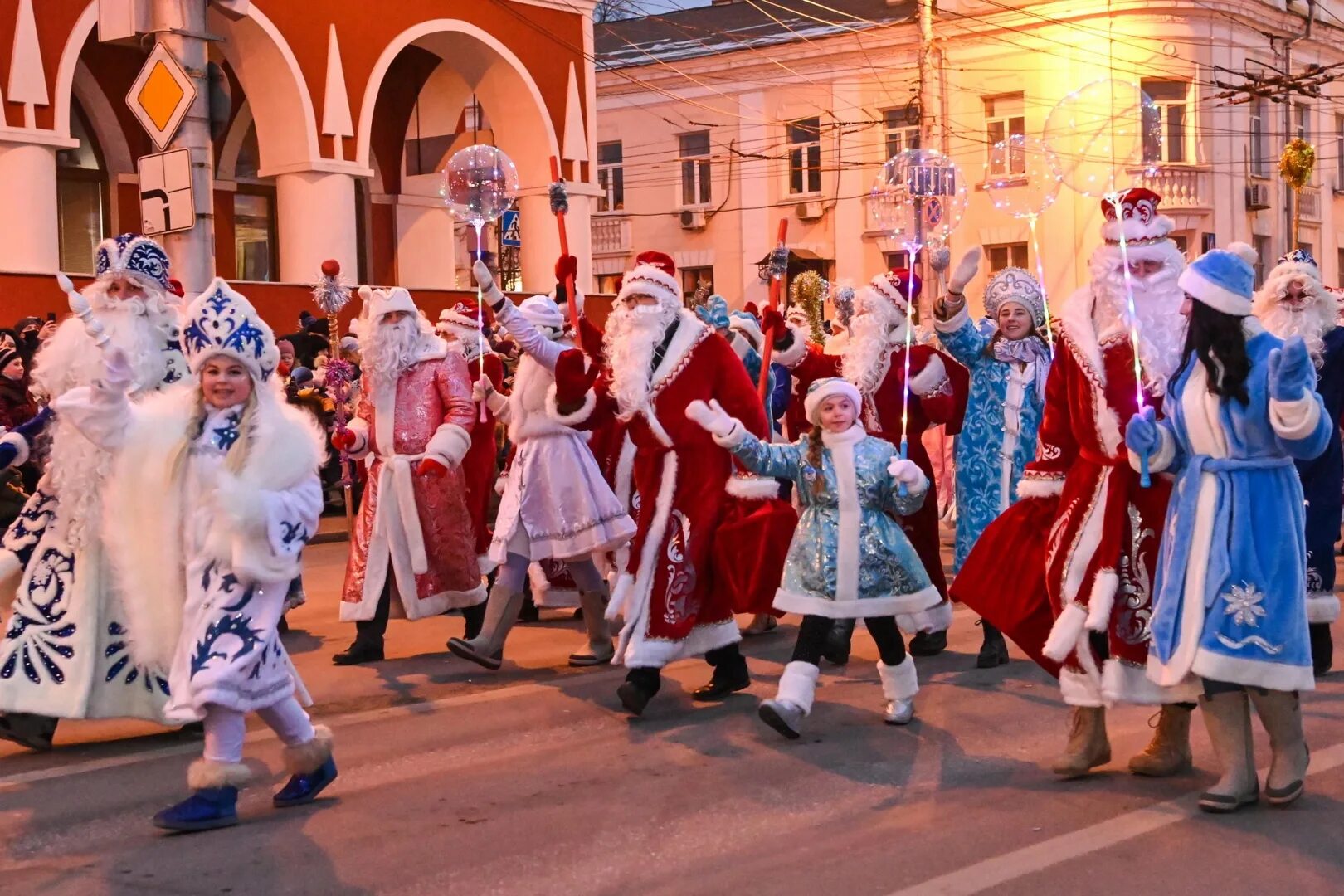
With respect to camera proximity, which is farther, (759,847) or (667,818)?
(667,818)

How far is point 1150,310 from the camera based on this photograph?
6238 millimetres

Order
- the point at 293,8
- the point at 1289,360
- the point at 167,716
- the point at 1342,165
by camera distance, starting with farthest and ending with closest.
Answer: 1. the point at 1342,165
2. the point at 293,8
3. the point at 167,716
4. the point at 1289,360

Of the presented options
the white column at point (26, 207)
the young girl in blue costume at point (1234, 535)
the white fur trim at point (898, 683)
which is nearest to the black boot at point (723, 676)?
the white fur trim at point (898, 683)

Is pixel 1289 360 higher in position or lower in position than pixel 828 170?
lower

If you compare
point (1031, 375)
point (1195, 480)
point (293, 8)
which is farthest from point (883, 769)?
point (293, 8)

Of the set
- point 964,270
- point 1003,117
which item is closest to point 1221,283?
point 964,270

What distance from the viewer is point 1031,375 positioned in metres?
9.43

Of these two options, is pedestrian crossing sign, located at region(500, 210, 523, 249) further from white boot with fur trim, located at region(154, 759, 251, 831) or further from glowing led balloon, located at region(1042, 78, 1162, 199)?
white boot with fur trim, located at region(154, 759, 251, 831)

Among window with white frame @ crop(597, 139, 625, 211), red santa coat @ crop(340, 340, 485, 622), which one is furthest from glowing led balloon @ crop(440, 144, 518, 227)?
window with white frame @ crop(597, 139, 625, 211)

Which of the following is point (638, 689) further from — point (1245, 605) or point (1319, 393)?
point (1319, 393)

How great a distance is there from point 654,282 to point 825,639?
71.6 inches

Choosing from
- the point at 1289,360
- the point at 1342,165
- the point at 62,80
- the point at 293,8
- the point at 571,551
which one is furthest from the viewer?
the point at 1342,165

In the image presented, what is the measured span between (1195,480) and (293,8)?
16.9m

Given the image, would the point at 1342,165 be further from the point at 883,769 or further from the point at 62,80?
the point at 883,769
